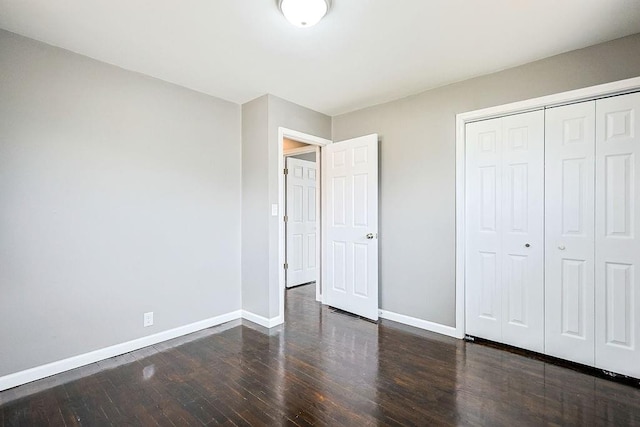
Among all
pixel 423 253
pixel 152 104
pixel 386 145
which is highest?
pixel 152 104

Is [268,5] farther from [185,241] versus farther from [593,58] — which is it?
[593,58]

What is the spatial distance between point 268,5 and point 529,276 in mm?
2842

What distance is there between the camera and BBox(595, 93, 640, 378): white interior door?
2.22m

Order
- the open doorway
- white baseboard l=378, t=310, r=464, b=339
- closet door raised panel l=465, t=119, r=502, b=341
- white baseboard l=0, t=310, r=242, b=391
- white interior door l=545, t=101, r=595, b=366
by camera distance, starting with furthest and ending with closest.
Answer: the open doorway < white baseboard l=378, t=310, r=464, b=339 < closet door raised panel l=465, t=119, r=502, b=341 < white interior door l=545, t=101, r=595, b=366 < white baseboard l=0, t=310, r=242, b=391

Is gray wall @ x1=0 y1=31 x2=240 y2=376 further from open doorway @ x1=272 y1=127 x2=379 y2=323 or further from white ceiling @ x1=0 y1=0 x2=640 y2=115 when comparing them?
open doorway @ x1=272 y1=127 x2=379 y2=323

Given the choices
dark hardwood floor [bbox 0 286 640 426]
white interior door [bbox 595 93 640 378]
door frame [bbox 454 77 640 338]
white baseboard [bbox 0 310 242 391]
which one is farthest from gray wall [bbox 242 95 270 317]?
white interior door [bbox 595 93 640 378]

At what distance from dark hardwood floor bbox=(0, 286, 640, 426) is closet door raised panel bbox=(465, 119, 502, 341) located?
301mm

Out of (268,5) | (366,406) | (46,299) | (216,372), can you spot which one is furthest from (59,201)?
(366,406)

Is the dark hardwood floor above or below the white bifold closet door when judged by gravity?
below

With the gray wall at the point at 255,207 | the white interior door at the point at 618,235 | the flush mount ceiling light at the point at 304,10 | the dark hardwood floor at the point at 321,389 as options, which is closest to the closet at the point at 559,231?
the white interior door at the point at 618,235

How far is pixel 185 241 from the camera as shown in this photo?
312 cm

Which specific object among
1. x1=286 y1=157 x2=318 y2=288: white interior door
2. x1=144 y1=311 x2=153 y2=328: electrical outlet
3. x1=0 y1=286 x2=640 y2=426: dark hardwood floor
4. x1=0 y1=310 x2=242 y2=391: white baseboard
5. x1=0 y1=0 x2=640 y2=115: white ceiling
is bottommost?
x1=0 y1=286 x2=640 y2=426: dark hardwood floor

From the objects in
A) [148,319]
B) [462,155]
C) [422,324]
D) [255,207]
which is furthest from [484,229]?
[148,319]

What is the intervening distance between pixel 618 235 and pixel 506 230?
2.34ft
